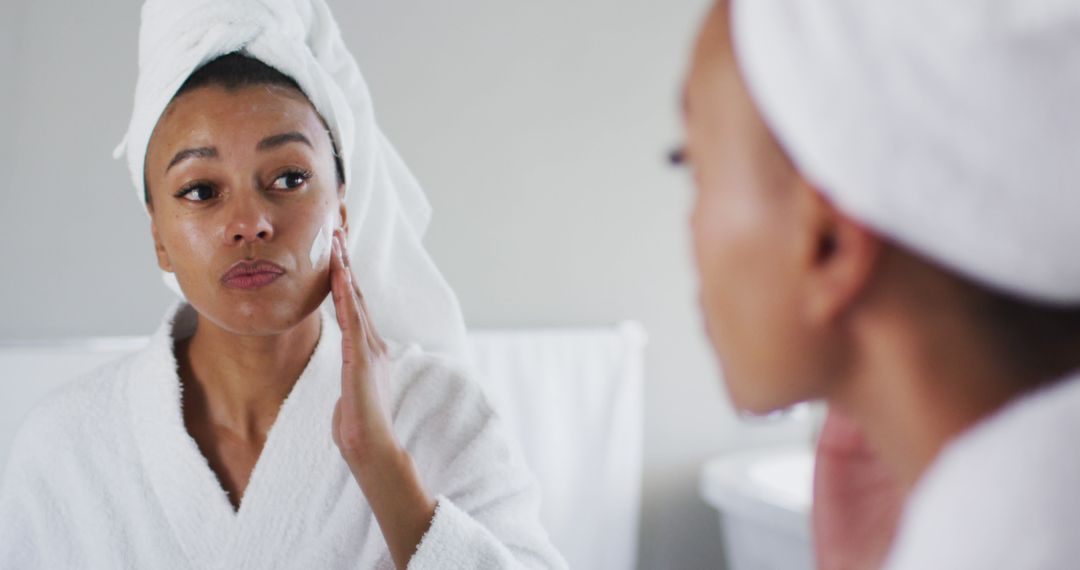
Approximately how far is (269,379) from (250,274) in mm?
185

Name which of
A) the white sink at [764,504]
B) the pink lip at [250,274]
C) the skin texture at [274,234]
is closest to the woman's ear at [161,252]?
the skin texture at [274,234]

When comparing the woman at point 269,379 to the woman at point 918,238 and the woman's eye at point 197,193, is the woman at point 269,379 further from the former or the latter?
the woman at point 918,238

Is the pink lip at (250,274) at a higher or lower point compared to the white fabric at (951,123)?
lower

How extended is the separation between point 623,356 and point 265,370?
775mm

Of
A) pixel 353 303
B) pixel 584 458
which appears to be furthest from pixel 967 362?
pixel 584 458

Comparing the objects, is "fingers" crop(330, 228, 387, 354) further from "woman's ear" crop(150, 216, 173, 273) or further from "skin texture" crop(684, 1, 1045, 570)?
"skin texture" crop(684, 1, 1045, 570)

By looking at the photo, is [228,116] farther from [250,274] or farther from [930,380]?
[930,380]

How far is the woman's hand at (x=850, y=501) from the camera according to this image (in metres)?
0.50

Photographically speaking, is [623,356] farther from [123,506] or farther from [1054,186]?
[1054,186]

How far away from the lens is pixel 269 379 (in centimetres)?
98

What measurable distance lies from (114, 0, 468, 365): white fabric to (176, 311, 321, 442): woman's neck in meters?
0.07

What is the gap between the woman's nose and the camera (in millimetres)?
827

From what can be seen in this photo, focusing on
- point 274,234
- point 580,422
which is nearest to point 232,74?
point 274,234

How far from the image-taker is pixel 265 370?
978 mm
